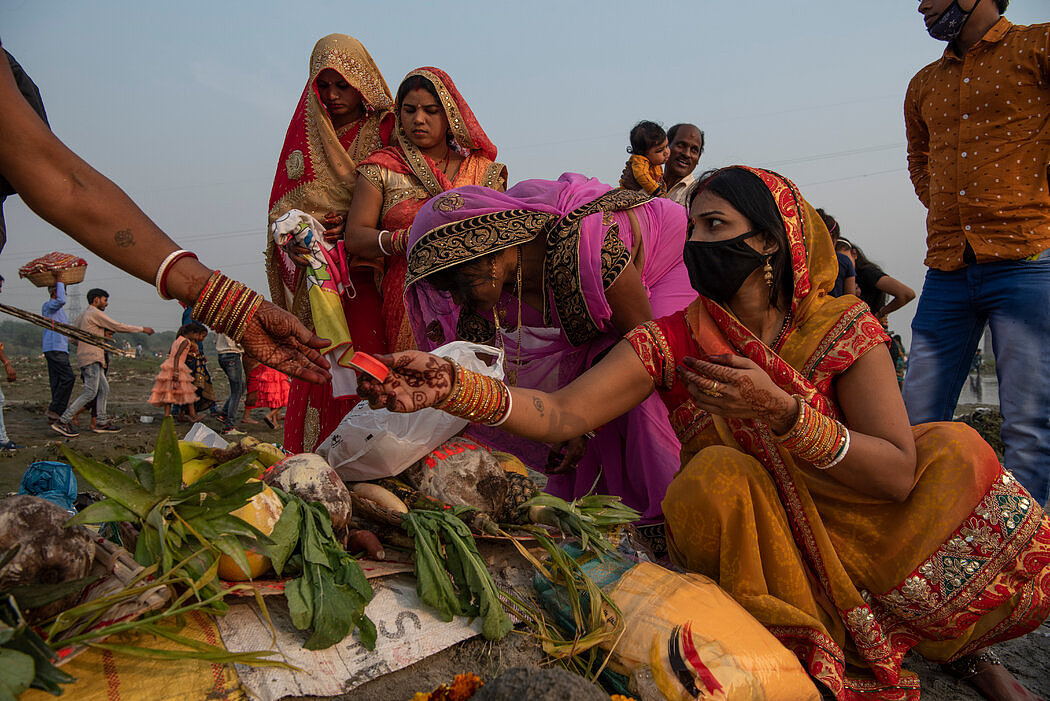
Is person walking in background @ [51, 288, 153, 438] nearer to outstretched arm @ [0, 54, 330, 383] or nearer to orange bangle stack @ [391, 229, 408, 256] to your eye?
orange bangle stack @ [391, 229, 408, 256]

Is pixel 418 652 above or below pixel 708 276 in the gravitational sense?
below

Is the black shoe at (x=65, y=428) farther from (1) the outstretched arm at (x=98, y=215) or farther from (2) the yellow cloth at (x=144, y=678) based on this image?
(2) the yellow cloth at (x=144, y=678)

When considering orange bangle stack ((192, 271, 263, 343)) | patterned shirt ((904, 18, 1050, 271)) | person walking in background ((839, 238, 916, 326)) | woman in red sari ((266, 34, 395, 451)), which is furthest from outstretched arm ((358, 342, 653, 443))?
person walking in background ((839, 238, 916, 326))

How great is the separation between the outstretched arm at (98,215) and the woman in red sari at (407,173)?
176 cm

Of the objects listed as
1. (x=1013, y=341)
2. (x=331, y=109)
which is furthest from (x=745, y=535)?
(x=331, y=109)

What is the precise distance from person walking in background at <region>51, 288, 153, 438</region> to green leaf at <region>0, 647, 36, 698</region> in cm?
860

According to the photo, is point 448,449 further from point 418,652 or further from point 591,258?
point 591,258

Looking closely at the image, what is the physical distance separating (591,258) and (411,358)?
114 centimetres

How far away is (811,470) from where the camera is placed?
7.81ft

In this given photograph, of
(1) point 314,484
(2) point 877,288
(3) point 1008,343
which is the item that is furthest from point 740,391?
(2) point 877,288

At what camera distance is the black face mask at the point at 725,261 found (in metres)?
2.39

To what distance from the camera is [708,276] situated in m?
2.44

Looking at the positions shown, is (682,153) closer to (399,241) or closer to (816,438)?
(399,241)

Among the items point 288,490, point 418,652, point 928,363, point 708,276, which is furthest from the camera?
point 928,363
